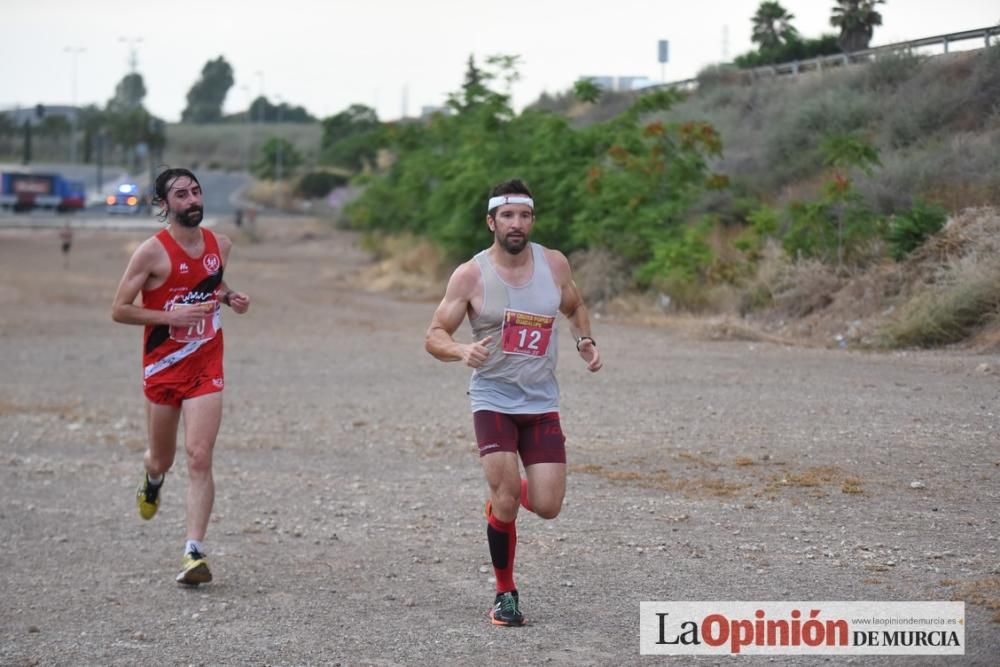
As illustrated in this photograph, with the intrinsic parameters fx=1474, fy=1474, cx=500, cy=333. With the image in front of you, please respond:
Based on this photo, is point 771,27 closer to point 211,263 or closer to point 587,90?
point 587,90

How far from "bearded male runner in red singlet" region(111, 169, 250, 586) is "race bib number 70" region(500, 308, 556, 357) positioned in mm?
2030

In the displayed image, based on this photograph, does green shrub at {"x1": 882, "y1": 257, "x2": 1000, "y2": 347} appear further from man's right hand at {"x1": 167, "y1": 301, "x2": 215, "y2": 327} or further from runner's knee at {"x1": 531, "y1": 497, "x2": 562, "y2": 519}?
man's right hand at {"x1": 167, "y1": 301, "x2": 215, "y2": 327}

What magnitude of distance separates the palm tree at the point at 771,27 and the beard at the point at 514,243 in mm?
40645

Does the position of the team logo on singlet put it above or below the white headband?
below

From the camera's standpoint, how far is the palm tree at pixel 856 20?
29980 mm

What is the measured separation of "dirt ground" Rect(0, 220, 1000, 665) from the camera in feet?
25.7

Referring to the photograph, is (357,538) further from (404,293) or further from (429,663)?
(404,293)

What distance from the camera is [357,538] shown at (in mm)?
10641

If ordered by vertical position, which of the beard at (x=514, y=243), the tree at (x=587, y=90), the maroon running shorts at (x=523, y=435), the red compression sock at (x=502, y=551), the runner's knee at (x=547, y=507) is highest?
the tree at (x=587, y=90)

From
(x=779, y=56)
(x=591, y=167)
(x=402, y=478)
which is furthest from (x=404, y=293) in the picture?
(x=402, y=478)

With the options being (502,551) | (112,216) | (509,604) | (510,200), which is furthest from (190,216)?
(112,216)

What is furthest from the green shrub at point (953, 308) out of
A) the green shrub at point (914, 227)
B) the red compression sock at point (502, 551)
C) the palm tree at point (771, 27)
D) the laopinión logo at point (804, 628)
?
the palm tree at point (771, 27)

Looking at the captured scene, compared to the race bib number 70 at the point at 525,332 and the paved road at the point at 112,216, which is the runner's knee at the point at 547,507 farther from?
the paved road at the point at 112,216

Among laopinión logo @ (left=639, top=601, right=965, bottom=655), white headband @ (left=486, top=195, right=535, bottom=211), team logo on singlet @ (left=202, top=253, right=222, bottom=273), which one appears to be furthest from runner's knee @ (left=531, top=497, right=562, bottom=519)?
team logo on singlet @ (left=202, top=253, right=222, bottom=273)
